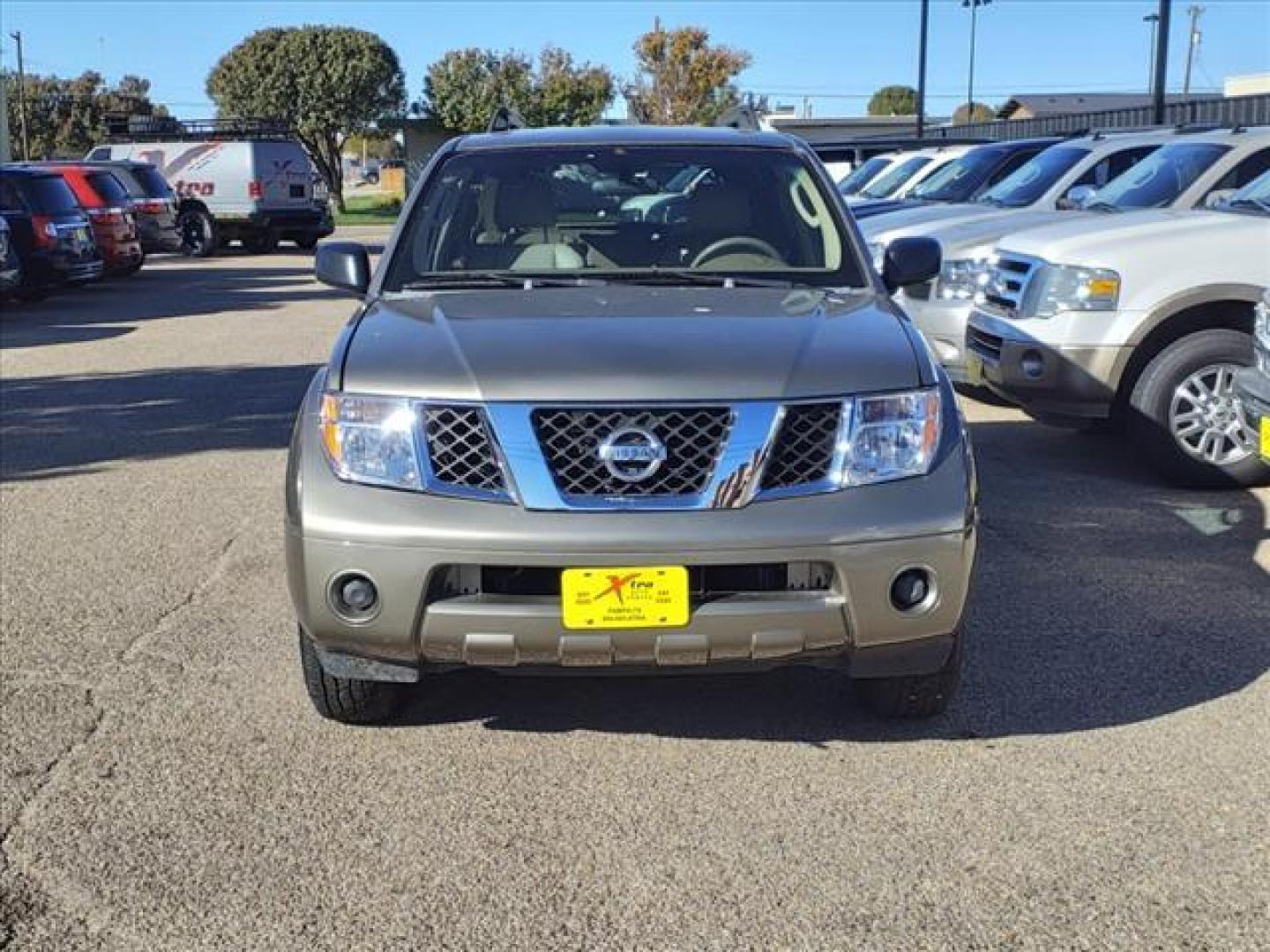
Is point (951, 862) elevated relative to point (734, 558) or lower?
lower

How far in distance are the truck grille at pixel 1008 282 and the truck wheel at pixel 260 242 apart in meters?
22.3

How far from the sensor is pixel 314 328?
15.2m

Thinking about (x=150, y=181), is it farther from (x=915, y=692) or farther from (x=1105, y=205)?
(x=915, y=692)

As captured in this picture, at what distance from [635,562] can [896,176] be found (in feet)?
49.1

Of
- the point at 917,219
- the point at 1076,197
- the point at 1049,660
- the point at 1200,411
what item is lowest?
the point at 1049,660

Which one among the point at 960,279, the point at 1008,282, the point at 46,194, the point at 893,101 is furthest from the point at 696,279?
the point at 893,101

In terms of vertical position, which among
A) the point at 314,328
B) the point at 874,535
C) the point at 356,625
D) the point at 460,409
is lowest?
the point at 314,328

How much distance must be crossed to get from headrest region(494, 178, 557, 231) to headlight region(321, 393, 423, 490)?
1.57 metres

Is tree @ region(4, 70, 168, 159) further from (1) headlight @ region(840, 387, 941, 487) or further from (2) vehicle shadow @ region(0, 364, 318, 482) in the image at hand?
(1) headlight @ region(840, 387, 941, 487)

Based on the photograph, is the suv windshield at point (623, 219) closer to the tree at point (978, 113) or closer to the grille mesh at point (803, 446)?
the grille mesh at point (803, 446)

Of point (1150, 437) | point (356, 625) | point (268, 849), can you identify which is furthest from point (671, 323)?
point (1150, 437)

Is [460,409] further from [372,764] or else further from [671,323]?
[372,764]

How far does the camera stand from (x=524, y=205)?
5.25 metres

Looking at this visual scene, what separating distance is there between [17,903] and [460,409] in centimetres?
155
